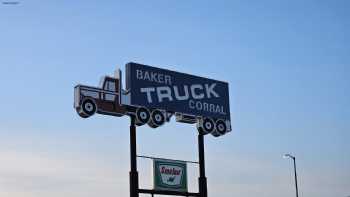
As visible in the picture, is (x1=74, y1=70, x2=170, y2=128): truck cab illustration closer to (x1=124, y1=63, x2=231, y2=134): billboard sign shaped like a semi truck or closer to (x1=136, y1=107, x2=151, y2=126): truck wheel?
(x1=136, y1=107, x2=151, y2=126): truck wheel

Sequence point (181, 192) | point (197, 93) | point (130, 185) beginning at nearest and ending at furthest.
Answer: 1. point (130, 185)
2. point (181, 192)
3. point (197, 93)

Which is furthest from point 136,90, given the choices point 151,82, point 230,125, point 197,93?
point 230,125

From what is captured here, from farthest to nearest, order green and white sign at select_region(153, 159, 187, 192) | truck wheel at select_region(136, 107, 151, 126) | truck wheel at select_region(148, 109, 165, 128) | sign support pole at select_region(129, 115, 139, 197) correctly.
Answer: truck wheel at select_region(148, 109, 165, 128)
truck wheel at select_region(136, 107, 151, 126)
green and white sign at select_region(153, 159, 187, 192)
sign support pole at select_region(129, 115, 139, 197)

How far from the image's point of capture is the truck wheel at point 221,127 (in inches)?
1367

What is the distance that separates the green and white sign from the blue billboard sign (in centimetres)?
260

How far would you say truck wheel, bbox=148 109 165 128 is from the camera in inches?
1251

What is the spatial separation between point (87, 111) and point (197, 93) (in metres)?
6.49

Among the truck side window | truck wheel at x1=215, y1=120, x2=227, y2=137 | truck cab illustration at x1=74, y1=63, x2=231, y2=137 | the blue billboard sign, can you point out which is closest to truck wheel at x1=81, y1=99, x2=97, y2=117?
truck cab illustration at x1=74, y1=63, x2=231, y2=137

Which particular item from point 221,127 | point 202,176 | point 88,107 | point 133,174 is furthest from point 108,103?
point 221,127

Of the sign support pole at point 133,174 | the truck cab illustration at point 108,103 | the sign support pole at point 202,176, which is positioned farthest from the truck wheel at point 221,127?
the sign support pole at point 133,174

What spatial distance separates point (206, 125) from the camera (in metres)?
34.2

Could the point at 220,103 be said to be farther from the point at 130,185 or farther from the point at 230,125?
the point at 130,185

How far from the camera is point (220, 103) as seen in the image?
35.2 metres

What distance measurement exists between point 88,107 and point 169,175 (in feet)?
16.0
